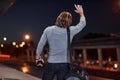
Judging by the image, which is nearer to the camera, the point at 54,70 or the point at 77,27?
the point at 54,70

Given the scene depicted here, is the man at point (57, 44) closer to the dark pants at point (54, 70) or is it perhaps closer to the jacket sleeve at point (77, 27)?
the dark pants at point (54, 70)

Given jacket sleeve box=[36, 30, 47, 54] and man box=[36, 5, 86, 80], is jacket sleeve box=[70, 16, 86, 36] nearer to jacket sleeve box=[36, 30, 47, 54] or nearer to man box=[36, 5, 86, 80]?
man box=[36, 5, 86, 80]

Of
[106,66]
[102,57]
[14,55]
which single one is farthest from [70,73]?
[14,55]

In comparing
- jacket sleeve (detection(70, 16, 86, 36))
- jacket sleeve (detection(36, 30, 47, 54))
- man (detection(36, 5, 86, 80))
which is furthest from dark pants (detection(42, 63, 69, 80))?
jacket sleeve (detection(70, 16, 86, 36))

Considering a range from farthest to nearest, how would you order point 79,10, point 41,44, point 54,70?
point 79,10, point 54,70, point 41,44

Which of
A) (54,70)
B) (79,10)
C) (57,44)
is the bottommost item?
(54,70)

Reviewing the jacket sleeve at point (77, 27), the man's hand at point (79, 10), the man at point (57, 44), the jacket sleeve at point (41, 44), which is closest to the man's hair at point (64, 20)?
the man at point (57, 44)

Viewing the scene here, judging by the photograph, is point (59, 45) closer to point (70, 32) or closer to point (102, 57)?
point (70, 32)

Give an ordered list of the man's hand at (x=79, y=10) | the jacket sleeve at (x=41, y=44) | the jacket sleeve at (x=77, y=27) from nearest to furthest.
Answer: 1. the jacket sleeve at (x=41, y=44)
2. the jacket sleeve at (x=77, y=27)
3. the man's hand at (x=79, y=10)

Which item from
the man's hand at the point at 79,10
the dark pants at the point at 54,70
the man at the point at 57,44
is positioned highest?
the man's hand at the point at 79,10

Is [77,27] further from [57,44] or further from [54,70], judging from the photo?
[54,70]

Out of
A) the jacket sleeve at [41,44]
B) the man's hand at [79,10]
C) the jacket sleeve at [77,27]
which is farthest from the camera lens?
the man's hand at [79,10]

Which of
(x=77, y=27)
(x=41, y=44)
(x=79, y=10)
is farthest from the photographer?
(x=79, y=10)

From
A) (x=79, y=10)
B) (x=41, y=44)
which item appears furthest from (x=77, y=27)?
(x=41, y=44)
